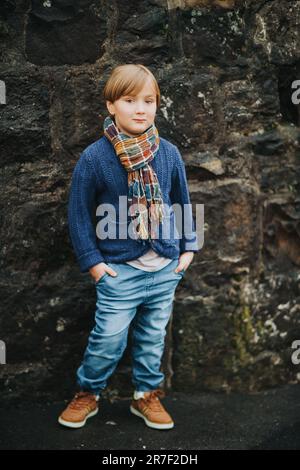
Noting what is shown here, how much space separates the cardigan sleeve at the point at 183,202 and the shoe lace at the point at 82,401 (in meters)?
0.78

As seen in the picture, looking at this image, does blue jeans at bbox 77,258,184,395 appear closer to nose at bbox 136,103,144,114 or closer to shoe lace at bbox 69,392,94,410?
shoe lace at bbox 69,392,94,410

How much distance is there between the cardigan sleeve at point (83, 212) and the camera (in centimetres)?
266

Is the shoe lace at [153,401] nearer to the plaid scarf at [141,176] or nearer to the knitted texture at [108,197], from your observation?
the knitted texture at [108,197]

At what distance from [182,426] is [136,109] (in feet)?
4.69

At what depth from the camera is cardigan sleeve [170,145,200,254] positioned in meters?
2.81

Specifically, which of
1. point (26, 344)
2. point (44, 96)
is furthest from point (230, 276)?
point (44, 96)

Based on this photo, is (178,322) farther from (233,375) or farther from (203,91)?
(203,91)

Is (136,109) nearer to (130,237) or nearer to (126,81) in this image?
(126,81)

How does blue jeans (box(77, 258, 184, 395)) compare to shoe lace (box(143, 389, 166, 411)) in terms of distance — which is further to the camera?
shoe lace (box(143, 389, 166, 411))

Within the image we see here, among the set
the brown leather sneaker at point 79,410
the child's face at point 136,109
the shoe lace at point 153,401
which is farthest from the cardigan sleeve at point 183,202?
the brown leather sneaker at point 79,410

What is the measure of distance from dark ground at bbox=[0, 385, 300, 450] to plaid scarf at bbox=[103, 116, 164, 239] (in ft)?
2.93

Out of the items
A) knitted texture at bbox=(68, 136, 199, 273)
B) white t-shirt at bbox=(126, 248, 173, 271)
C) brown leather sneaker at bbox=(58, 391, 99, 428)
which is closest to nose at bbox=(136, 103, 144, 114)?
knitted texture at bbox=(68, 136, 199, 273)

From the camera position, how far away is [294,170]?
127 inches
